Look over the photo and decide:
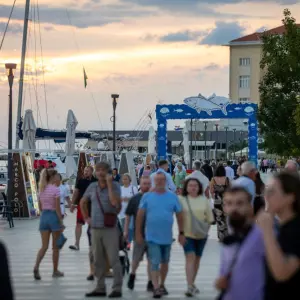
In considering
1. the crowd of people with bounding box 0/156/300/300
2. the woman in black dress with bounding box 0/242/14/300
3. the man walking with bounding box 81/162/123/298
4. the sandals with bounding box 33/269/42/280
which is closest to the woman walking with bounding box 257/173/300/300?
the crowd of people with bounding box 0/156/300/300

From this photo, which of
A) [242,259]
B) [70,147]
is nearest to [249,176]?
[242,259]

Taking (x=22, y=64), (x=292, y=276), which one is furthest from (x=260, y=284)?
(x=22, y=64)

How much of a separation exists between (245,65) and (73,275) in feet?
461

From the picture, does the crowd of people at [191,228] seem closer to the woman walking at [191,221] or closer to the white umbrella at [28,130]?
the woman walking at [191,221]

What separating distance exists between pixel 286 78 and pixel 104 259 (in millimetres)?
33970

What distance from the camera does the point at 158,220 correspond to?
44.1 ft

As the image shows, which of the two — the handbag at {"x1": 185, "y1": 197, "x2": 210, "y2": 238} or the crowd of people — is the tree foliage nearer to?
the crowd of people

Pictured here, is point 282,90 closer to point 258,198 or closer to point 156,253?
point 258,198

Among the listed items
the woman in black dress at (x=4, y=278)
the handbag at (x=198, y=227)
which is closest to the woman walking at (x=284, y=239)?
the woman in black dress at (x=4, y=278)

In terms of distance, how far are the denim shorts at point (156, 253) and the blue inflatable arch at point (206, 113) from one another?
39.0m

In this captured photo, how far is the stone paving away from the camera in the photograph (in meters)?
14.1

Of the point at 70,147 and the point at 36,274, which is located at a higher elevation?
the point at 70,147

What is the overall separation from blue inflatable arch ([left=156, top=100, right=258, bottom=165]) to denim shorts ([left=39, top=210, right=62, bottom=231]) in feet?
121

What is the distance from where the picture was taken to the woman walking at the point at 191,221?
13.8 meters
